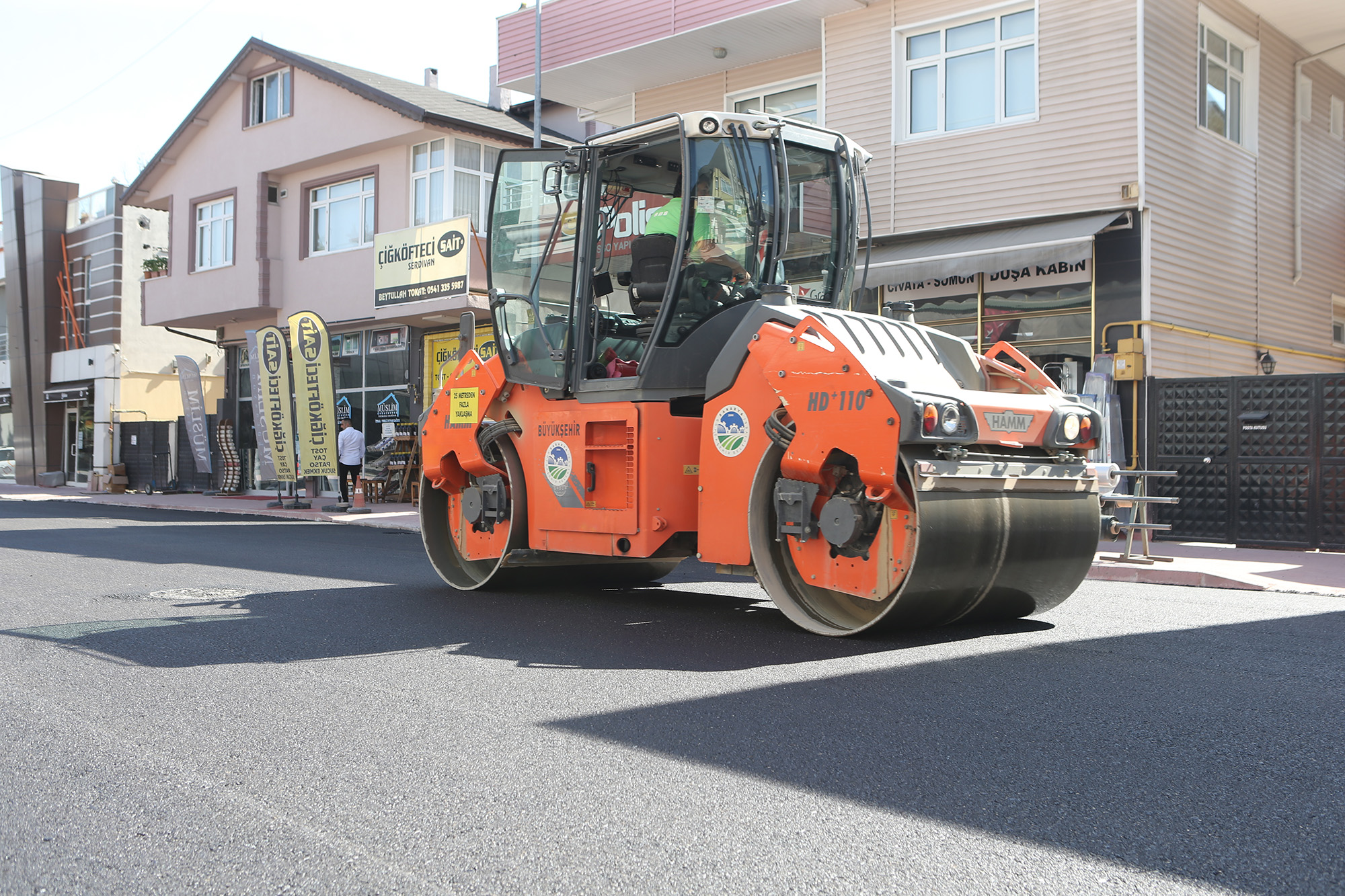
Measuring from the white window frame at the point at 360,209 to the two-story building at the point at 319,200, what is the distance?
0.11ft

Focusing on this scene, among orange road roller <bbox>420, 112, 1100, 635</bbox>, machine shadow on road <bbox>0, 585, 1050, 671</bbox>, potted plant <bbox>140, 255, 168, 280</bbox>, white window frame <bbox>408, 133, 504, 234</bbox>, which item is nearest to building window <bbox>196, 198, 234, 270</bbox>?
potted plant <bbox>140, 255, 168, 280</bbox>

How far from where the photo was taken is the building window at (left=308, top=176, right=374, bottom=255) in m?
25.8

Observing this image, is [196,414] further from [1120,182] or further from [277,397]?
[1120,182]

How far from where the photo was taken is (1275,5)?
16578mm

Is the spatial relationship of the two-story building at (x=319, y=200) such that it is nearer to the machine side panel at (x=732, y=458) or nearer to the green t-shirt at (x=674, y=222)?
the green t-shirt at (x=674, y=222)

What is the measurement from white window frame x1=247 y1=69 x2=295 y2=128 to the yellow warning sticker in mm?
20273

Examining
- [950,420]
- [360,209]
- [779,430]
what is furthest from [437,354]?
[950,420]

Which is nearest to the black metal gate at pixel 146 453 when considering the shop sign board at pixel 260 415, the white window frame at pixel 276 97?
the white window frame at pixel 276 97

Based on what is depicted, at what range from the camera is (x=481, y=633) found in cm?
721

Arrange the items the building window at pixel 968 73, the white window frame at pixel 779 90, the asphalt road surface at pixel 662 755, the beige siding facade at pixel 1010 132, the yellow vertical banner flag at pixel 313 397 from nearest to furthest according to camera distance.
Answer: the asphalt road surface at pixel 662 755
the beige siding facade at pixel 1010 132
the building window at pixel 968 73
the white window frame at pixel 779 90
the yellow vertical banner flag at pixel 313 397

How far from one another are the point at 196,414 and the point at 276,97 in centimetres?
779

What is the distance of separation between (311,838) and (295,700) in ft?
6.33

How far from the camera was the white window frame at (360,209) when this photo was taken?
83.8 feet

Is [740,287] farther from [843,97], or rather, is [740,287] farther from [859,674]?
[843,97]
